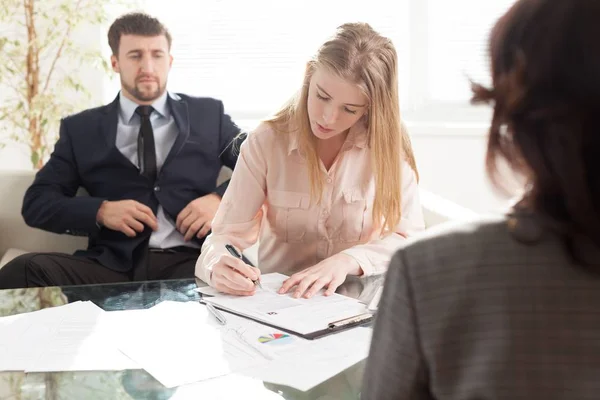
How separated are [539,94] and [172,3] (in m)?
3.73

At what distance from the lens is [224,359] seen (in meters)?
1.25

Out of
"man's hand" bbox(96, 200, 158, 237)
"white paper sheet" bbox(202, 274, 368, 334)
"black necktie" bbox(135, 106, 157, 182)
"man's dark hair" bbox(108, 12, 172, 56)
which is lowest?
"man's hand" bbox(96, 200, 158, 237)

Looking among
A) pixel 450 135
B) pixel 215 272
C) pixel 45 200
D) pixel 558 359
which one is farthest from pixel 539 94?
pixel 450 135

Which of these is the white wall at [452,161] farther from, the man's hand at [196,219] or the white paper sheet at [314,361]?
the white paper sheet at [314,361]

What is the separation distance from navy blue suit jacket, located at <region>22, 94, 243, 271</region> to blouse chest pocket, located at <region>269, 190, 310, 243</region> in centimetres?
68

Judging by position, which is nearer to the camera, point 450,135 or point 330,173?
point 330,173

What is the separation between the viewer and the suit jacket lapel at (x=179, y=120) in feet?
8.61

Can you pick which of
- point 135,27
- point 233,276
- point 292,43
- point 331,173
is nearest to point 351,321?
point 233,276

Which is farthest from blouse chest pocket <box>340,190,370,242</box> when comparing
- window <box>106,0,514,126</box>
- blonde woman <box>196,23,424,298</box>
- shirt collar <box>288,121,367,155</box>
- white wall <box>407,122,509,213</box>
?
window <box>106,0,514,126</box>

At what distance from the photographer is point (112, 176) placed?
2623 millimetres

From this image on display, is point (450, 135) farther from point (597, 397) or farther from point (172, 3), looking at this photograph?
point (597, 397)

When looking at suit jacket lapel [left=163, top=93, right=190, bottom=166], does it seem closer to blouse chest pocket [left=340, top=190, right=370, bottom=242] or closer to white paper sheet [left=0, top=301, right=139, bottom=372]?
blouse chest pocket [left=340, top=190, right=370, bottom=242]

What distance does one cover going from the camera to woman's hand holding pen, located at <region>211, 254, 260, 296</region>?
1.58m

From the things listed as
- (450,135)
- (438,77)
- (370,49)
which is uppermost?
(370,49)
